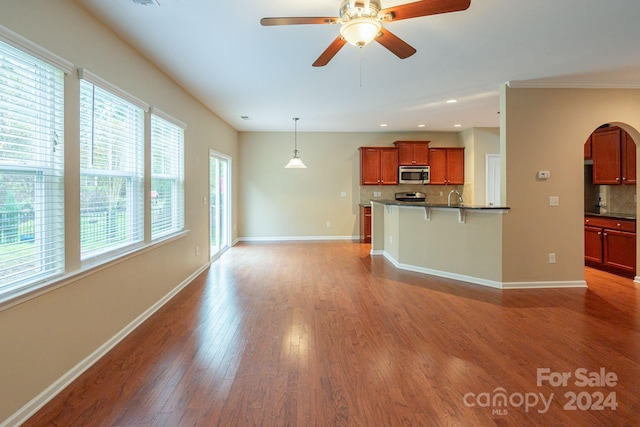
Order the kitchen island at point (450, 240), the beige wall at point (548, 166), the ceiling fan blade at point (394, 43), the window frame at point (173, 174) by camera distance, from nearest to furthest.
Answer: the ceiling fan blade at point (394, 43), the window frame at point (173, 174), the beige wall at point (548, 166), the kitchen island at point (450, 240)

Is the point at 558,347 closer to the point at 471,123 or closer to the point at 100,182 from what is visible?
the point at 100,182

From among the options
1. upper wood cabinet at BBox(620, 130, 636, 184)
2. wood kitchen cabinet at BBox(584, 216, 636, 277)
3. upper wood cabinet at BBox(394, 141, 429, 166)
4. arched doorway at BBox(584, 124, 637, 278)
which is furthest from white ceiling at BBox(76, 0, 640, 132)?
upper wood cabinet at BBox(394, 141, 429, 166)

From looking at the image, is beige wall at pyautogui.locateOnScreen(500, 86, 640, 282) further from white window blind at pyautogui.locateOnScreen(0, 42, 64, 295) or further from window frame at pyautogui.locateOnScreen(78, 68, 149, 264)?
white window blind at pyautogui.locateOnScreen(0, 42, 64, 295)

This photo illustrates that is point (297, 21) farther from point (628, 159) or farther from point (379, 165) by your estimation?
point (379, 165)

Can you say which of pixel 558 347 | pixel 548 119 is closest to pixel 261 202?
pixel 548 119

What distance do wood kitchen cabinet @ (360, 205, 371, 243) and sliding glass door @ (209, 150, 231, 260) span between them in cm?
301

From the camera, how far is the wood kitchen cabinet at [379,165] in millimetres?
7562

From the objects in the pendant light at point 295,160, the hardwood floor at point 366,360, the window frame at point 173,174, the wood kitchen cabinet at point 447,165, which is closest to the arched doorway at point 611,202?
the hardwood floor at point 366,360

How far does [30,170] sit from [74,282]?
784 mm

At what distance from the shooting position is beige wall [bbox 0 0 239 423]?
5.80ft

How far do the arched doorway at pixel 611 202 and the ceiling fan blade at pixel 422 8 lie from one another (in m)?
4.20

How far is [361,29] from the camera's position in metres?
1.96

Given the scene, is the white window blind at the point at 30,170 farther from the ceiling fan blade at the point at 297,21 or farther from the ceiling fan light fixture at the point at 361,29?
the ceiling fan light fixture at the point at 361,29

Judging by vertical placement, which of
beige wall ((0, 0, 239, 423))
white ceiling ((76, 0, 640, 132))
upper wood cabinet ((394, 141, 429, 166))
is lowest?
beige wall ((0, 0, 239, 423))
